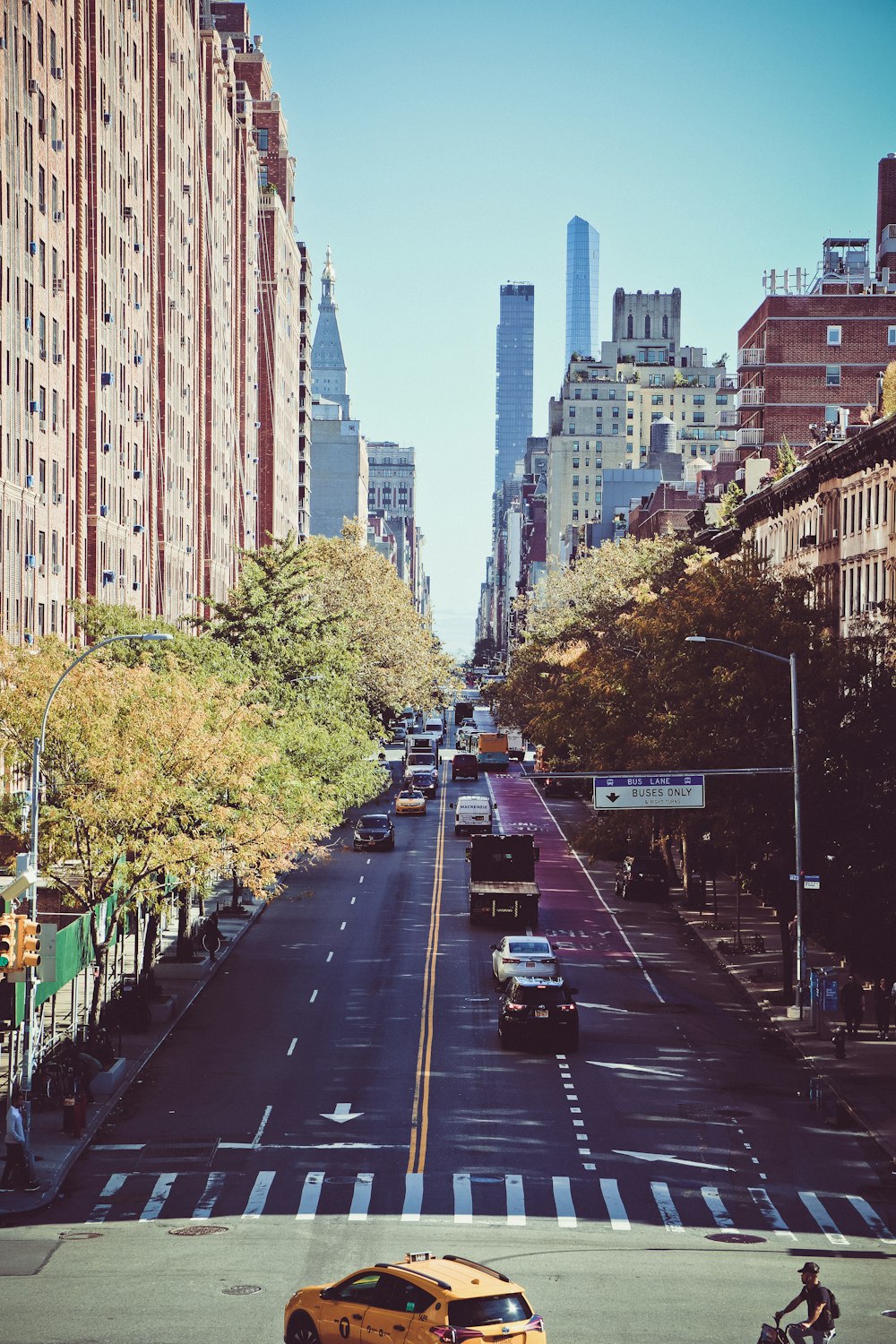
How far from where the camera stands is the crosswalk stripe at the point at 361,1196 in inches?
1097

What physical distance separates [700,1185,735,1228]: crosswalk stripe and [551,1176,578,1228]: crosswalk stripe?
7.46 feet

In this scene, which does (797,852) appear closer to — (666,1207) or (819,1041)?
(819,1041)

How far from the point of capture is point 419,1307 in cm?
1811

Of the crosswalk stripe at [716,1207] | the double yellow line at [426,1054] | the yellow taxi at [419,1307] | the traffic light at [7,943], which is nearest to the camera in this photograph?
the yellow taxi at [419,1307]

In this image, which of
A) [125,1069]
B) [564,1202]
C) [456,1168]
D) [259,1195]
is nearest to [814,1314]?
[564,1202]

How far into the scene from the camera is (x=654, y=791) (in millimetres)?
47031

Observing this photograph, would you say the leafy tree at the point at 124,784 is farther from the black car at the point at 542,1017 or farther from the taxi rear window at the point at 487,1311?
the taxi rear window at the point at 487,1311

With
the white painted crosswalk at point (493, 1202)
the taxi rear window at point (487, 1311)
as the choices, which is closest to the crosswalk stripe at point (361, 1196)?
the white painted crosswalk at point (493, 1202)

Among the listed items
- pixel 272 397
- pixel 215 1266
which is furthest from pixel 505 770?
pixel 215 1266

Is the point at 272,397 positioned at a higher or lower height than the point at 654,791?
higher

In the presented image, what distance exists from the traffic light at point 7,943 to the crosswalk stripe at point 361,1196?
700 centimetres

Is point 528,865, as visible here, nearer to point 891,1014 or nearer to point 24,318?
point 891,1014

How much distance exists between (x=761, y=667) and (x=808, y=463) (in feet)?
68.6

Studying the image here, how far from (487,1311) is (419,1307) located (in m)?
0.73
